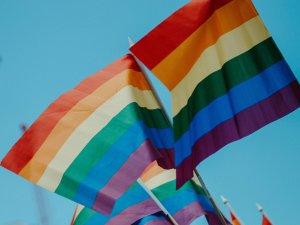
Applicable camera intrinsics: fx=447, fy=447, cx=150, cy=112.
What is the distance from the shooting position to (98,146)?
278 inches

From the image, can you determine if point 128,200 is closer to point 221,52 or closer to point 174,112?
point 174,112

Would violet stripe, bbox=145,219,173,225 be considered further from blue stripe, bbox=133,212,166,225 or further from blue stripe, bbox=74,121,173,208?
blue stripe, bbox=74,121,173,208

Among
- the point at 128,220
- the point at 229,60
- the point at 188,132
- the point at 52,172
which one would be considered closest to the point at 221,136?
the point at 188,132

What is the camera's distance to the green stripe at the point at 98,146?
22.4 feet

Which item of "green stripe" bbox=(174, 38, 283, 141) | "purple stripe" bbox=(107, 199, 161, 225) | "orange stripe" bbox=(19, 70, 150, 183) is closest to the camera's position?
"green stripe" bbox=(174, 38, 283, 141)

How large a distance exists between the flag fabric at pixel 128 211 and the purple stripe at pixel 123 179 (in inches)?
93.1

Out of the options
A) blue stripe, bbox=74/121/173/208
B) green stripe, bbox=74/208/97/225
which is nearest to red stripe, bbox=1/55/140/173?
blue stripe, bbox=74/121/173/208

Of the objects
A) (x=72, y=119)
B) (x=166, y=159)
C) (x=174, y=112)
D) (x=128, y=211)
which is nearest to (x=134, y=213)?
(x=128, y=211)

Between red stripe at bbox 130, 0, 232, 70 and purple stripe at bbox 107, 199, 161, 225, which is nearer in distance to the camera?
red stripe at bbox 130, 0, 232, 70

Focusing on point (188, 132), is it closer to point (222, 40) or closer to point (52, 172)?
point (222, 40)

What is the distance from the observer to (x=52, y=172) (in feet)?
22.7

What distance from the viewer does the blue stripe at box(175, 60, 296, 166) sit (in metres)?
Answer: 6.48

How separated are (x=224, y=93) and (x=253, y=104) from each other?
455 mm

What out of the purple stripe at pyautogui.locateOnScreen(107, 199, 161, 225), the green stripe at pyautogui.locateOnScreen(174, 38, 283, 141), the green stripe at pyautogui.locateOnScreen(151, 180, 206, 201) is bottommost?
the green stripe at pyautogui.locateOnScreen(151, 180, 206, 201)
